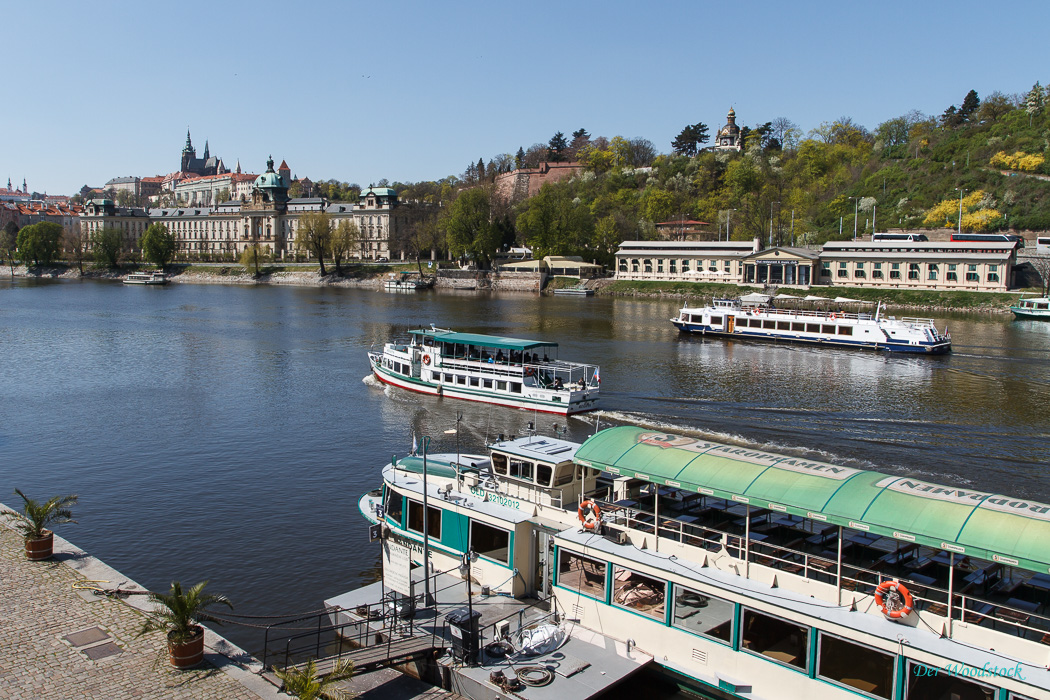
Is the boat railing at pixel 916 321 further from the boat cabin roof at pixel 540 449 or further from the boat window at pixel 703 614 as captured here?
the boat window at pixel 703 614

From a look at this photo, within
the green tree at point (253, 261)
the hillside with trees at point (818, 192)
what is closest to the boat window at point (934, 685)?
the hillside with trees at point (818, 192)

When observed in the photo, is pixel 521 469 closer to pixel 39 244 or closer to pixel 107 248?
pixel 107 248

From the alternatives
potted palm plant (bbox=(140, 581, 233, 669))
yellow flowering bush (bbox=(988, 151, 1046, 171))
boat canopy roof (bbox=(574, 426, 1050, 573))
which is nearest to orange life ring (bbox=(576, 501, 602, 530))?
boat canopy roof (bbox=(574, 426, 1050, 573))

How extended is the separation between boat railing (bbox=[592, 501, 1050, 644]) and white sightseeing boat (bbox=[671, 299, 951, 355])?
5740cm

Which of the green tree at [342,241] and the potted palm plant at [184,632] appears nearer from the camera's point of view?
the potted palm plant at [184,632]

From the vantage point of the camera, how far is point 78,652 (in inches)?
678

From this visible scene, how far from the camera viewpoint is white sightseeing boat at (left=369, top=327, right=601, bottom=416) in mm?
48094

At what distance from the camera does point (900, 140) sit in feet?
587

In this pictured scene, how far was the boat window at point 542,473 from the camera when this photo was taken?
2053 centimetres


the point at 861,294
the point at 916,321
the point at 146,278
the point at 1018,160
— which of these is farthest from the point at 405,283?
the point at 1018,160

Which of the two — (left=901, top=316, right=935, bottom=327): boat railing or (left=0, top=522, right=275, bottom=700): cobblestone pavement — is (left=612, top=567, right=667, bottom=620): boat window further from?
(left=901, top=316, right=935, bottom=327): boat railing

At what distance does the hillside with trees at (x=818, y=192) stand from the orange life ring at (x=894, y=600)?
13447 centimetres

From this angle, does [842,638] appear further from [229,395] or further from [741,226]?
[741,226]

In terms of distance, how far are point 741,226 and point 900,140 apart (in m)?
48.7
